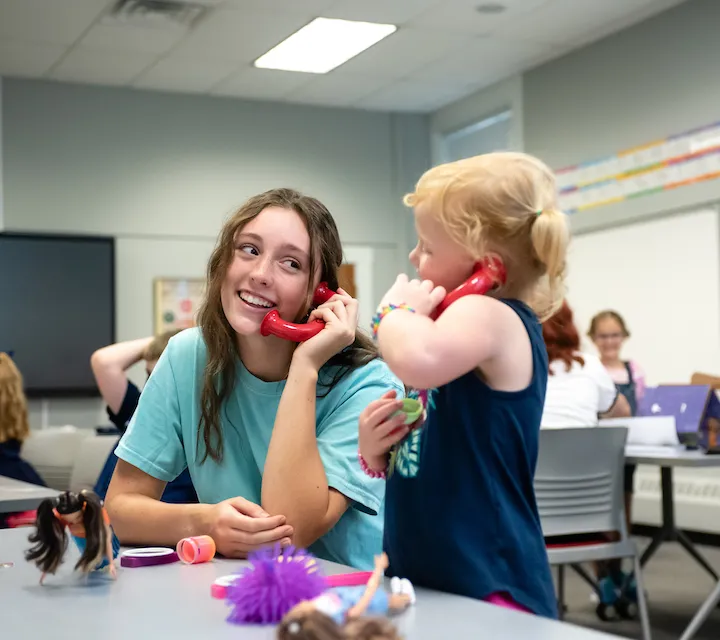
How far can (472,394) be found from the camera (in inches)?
44.0

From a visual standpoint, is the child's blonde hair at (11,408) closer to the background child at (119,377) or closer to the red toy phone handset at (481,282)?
the background child at (119,377)

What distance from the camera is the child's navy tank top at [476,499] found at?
109 cm

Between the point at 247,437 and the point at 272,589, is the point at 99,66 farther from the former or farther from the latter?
the point at 272,589

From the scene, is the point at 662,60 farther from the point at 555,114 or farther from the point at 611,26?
the point at 555,114

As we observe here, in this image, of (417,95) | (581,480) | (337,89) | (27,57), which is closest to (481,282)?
(581,480)

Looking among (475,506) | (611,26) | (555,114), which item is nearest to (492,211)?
(475,506)

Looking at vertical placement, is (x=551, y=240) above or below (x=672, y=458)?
above

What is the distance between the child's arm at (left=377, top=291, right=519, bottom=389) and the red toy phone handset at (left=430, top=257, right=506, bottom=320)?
0.09 feet

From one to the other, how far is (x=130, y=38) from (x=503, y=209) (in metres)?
5.72

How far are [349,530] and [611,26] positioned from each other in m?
5.64

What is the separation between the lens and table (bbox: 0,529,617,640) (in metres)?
0.86

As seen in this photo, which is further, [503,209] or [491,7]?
[491,7]

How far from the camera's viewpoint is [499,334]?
1101 millimetres

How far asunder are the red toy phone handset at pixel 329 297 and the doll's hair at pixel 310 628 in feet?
1.76
